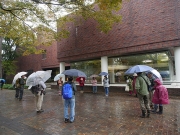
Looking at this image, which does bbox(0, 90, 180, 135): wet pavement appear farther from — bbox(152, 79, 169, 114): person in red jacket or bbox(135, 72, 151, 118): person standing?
bbox(152, 79, 169, 114): person in red jacket

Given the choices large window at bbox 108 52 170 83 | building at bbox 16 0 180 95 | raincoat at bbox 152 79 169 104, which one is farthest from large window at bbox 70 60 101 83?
raincoat at bbox 152 79 169 104

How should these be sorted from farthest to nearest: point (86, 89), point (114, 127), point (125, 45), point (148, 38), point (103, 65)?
1. point (86, 89)
2. point (103, 65)
3. point (125, 45)
4. point (148, 38)
5. point (114, 127)

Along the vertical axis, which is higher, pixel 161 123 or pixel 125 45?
pixel 125 45

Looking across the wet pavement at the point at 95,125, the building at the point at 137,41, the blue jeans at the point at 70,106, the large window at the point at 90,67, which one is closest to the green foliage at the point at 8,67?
the large window at the point at 90,67

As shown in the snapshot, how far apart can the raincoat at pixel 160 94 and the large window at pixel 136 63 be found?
22.4 feet

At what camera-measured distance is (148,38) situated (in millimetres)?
12219

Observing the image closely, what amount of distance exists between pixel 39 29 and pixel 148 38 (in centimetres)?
842

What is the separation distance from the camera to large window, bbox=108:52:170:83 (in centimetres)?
1266

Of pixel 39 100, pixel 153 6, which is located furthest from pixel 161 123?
pixel 153 6

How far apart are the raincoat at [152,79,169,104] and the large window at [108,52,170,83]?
6.84 metres

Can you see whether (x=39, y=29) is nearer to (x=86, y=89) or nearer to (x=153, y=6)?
(x=86, y=89)

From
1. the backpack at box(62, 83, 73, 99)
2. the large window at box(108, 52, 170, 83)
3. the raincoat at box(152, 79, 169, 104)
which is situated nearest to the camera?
the backpack at box(62, 83, 73, 99)

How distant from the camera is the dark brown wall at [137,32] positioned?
11381mm

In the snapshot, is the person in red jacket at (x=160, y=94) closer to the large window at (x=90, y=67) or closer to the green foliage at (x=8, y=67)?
the large window at (x=90, y=67)
